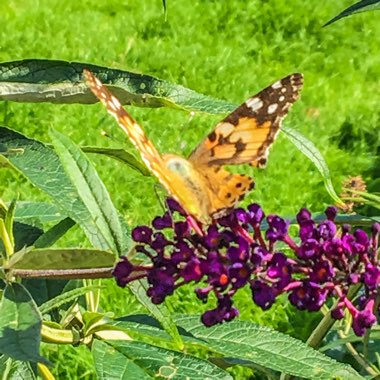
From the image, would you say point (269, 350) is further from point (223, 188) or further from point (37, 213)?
point (37, 213)

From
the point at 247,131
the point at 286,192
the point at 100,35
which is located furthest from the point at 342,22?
the point at 247,131

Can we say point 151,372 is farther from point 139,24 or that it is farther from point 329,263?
point 139,24

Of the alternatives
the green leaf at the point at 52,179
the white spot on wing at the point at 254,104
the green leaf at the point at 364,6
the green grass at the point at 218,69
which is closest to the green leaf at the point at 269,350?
the green leaf at the point at 52,179

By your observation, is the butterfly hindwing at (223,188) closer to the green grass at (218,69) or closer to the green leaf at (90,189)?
the green leaf at (90,189)

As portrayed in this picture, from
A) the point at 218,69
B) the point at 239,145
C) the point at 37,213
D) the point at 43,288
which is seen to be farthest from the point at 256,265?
the point at 218,69

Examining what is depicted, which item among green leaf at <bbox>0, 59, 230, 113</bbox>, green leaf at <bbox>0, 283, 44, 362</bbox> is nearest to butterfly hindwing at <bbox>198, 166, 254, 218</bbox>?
green leaf at <bbox>0, 59, 230, 113</bbox>

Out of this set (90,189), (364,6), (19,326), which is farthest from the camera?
(364,6)
